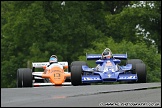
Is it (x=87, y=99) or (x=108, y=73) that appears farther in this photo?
(x=108, y=73)

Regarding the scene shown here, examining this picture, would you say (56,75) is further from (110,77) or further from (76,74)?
(110,77)

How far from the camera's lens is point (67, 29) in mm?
37969

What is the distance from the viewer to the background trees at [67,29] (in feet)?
123

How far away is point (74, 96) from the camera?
27.9 ft

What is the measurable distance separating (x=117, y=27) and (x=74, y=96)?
3075 cm

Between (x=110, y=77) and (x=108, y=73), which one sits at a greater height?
(x=108, y=73)

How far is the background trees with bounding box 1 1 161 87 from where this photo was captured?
123ft

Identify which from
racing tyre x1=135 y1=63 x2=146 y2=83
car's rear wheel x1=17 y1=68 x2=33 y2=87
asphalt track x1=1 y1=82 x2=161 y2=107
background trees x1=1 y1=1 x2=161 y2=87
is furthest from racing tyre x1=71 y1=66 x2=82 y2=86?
background trees x1=1 y1=1 x2=161 y2=87

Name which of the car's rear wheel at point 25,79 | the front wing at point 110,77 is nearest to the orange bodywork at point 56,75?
the car's rear wheel at point 25,79

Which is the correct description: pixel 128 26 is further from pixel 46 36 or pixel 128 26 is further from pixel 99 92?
pixel 99 92

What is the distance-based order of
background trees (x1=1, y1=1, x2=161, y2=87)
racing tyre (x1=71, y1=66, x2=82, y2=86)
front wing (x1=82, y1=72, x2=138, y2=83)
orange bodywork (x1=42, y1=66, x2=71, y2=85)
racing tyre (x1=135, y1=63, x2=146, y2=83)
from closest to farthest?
racing tyre (x1=71, y1=66, x2=82, y2=86), front wing (x1=82, y1=72, x2=138, y2=83), racing tyre (x1=135, y1=63, x2=146, y2=83), orange bodywork (x1=42, y1=66, x2=71, y2=85), background trees (x1=1, y1=1, x2=161, y2=87)

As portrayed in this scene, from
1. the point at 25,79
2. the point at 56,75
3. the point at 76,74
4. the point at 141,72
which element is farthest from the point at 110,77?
the point at 25,79

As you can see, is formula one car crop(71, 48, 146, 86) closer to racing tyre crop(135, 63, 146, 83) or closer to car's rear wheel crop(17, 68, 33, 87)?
racing tyre crop(135, 63, 146, 83)

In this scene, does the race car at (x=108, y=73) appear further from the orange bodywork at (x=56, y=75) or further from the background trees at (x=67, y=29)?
the background trees at (x=67, y=29)
